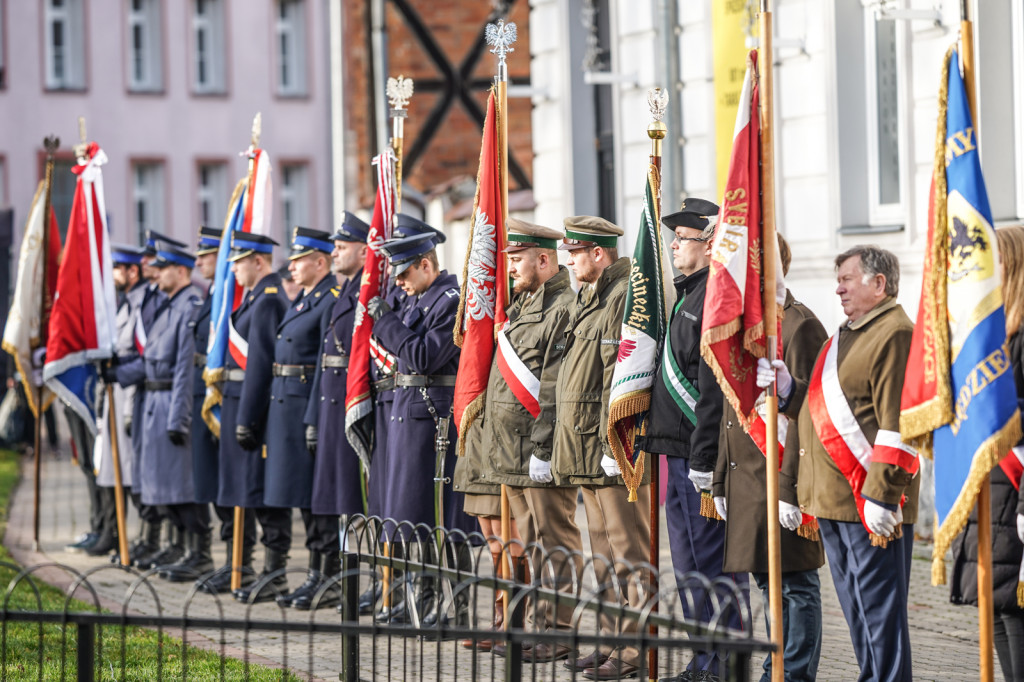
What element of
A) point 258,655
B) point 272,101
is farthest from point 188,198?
point 258,655

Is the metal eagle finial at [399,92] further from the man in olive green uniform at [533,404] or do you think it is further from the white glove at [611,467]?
the white glove at [611,467]

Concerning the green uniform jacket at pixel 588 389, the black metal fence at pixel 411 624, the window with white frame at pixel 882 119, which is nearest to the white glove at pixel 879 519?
the black metal fence at pixel 411 624

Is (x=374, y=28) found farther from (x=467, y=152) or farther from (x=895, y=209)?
(x=895, y=209)

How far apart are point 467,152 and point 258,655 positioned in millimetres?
16630

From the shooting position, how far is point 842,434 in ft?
19.2

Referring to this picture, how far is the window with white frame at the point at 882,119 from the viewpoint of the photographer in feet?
37.0

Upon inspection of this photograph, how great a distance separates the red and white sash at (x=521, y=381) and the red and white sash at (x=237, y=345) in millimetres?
2955

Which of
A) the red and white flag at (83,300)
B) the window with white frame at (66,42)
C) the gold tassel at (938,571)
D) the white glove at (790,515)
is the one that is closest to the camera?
the gold tassel at (938,571)

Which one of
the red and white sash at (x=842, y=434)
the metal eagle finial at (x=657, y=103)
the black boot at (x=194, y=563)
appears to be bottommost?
the black boot at (x=194, y=563)

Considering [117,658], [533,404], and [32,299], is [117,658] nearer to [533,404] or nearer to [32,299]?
[533,404]

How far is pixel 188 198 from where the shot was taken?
112 ft

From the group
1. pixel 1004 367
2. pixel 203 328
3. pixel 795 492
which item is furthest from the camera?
pixel 203 328

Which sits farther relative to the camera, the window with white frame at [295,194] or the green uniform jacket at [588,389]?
the window with white frame at [295,194]

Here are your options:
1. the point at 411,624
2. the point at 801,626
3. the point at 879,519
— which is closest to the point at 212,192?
the point at 411,624
